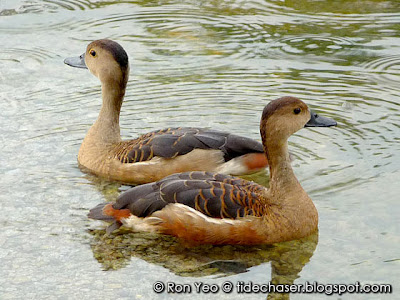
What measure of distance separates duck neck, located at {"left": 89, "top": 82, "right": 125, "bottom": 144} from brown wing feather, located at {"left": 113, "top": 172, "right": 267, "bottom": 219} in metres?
1.66

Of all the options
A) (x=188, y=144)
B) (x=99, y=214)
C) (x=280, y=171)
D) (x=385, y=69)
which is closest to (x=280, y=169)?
(x=280, y=171)

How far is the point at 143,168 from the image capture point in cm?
765

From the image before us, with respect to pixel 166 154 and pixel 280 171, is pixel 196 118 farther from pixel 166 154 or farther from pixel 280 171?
pixel 280 171

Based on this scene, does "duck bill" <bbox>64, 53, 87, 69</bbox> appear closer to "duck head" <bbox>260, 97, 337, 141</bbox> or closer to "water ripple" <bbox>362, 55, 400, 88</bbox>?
"duck head" <bbox>260, 97, 337, 141</bbox>

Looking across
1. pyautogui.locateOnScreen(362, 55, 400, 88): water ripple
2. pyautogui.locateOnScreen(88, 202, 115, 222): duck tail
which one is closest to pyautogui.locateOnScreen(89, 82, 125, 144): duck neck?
pyautogui.locateOnScreen(88, 202, 115, 222): duck tail

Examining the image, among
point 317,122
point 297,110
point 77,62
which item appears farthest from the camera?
point 77,62

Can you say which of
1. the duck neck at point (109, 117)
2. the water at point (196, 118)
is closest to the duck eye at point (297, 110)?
the water at point (196, 118)

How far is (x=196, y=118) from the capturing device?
8984 millimetres

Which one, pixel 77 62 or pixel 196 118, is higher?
pixel 77 62

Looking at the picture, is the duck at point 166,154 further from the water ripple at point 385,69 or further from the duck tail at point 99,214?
the water ripple at point 385,69

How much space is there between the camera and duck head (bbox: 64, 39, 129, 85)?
325 inches

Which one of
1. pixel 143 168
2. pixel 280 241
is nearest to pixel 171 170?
pixel 143 168

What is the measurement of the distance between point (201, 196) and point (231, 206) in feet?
0.85

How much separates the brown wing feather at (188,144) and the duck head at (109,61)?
934 millimetres
